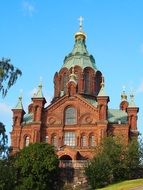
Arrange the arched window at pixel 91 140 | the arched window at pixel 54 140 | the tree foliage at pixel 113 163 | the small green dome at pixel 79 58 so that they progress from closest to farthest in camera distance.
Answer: the tree foliage at pixel 113 163
the arched window at pixel 91 140
the arched window at pixel 54 140
the small green dome at pixel 79 58

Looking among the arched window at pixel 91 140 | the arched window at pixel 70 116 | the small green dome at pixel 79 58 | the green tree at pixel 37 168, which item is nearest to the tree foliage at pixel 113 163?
the green tree at pixel 37 168

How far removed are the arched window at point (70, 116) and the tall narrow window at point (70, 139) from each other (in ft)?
6.26

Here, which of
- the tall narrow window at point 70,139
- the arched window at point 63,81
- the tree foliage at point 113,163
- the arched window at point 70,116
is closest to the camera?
the tree foliage at point 113,163

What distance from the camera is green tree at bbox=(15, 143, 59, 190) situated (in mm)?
63312

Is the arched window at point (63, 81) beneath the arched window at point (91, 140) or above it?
above

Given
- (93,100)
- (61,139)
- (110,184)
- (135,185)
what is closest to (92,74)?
(93,100)

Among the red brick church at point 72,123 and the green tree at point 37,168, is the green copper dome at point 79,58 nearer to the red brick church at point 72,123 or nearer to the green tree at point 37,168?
the red brick church at point 72,123

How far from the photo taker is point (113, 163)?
2640 inches

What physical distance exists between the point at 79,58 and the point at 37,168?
33.5 metres

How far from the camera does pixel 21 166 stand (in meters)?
65.0

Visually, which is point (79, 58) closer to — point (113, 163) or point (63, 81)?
point (63, 81)

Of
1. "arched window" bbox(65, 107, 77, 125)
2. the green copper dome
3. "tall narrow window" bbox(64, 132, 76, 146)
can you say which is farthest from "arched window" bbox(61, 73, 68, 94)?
"tall narrow window" bbox(64, 132, 76, 146)

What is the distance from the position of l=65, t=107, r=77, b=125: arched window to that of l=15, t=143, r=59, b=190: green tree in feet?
46.8

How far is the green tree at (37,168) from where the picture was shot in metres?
63.3
